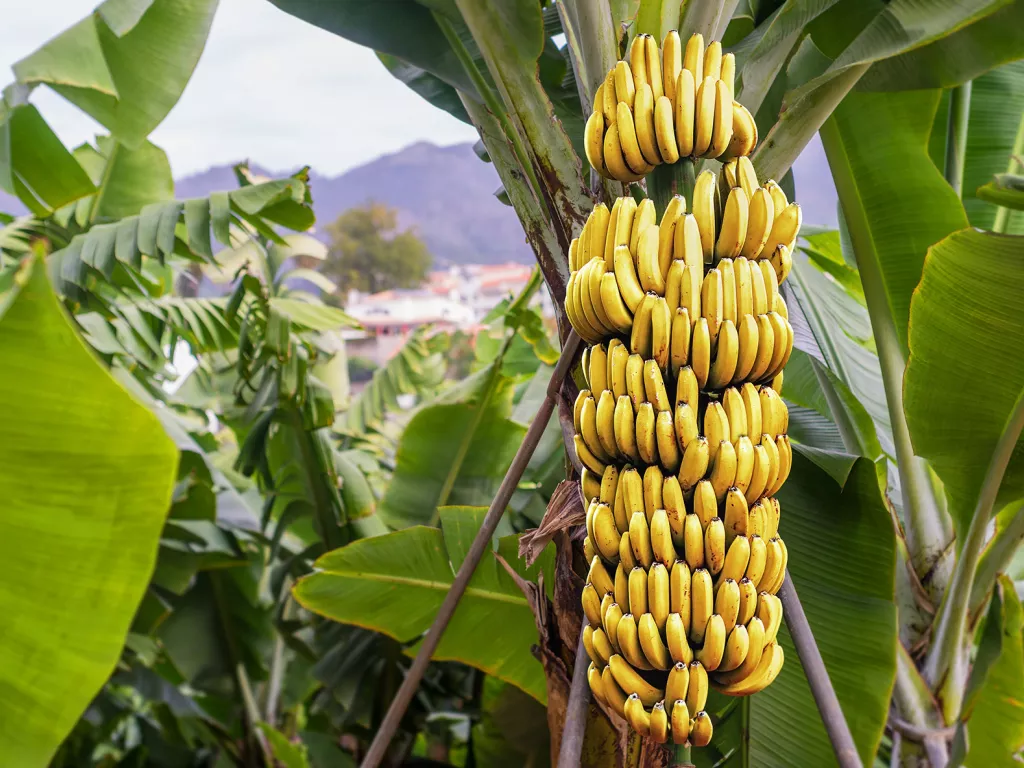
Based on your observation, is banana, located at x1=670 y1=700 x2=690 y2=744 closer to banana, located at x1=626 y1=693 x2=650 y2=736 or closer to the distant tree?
banana, located at x1=626 y1=693 x2=650 y2=736

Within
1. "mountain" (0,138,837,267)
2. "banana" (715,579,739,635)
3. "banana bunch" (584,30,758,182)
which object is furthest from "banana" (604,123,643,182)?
"mountain" (0,138,837,267)

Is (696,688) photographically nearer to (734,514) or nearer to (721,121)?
(734,514)

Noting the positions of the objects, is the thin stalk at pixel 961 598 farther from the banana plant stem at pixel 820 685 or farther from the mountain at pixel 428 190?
the mountain at pixel 428 190

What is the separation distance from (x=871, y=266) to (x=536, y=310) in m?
0.62

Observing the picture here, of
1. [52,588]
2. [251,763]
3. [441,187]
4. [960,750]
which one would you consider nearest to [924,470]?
[960,750]

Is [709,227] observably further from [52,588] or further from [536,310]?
[536,310]

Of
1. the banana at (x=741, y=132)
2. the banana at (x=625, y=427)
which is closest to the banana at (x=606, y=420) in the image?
the banana at (x=625, y=427)

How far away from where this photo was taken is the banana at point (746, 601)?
1.69 feet

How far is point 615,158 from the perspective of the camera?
0.55 meters

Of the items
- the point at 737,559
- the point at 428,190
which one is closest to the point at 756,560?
the point at 737,559

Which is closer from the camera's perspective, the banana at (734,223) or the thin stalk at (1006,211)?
the banana at (734,223)

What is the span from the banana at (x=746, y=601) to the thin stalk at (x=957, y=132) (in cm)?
90

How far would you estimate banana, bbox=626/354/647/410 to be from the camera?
52 cm

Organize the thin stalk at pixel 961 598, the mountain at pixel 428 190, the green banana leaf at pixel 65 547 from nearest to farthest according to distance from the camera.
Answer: the green banana leaf at pixel 65 547
the thin stalk at pixel 961 598
the mountain at pixel 428 190
